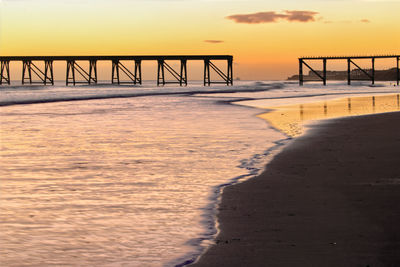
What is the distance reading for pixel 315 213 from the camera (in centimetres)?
551

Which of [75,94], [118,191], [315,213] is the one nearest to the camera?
[315,213]

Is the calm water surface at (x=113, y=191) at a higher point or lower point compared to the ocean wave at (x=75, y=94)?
lower

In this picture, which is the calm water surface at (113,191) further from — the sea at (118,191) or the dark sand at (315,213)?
the dark sand at (315,213)

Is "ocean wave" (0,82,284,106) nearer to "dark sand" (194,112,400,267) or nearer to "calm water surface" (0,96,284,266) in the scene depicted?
"calm water surface" (0,96,284,266)

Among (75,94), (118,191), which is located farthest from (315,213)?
(75,94)

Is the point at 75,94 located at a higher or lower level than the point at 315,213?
higher

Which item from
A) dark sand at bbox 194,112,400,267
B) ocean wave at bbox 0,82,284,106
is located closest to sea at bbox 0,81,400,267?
dark sand at bbox 194,112,400,267

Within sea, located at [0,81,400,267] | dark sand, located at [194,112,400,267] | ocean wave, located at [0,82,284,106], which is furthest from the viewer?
ocean wave, located at [0,82,284,106]

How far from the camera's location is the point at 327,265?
12.9 feet

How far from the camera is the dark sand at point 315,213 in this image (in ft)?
13.7

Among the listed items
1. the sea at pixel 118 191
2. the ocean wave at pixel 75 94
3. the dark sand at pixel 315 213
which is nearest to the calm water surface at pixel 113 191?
the sea at pixel 118 191

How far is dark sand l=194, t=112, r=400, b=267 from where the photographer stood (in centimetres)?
418

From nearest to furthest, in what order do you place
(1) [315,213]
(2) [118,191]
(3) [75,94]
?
1. (1) [315,213]
2. (2) [118,191]
3. (3) [75,94]

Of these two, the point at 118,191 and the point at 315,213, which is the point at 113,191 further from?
the point at 315,213
